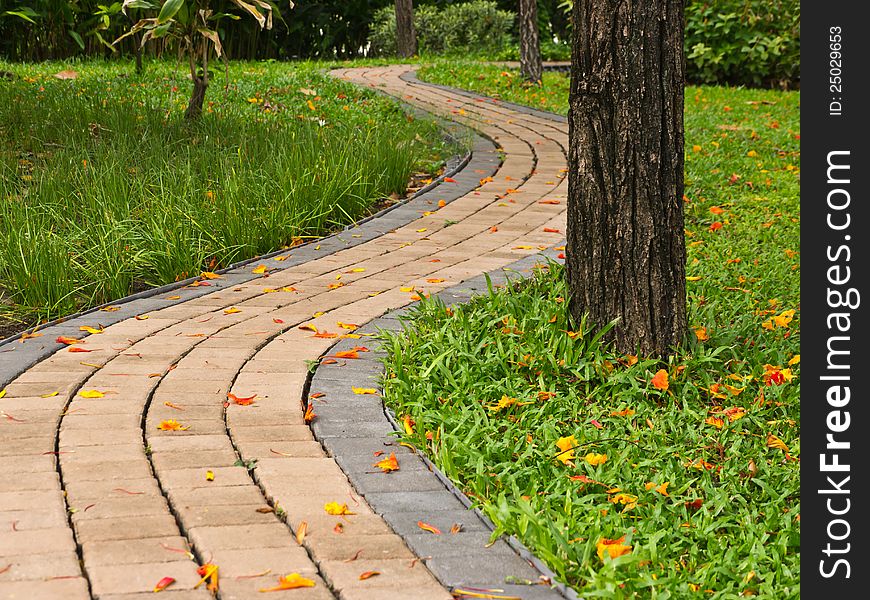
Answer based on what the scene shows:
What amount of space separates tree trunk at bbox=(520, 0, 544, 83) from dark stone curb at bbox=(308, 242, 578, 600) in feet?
26.9

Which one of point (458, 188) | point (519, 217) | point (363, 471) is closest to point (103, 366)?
point (363, 471)

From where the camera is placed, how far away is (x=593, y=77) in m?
3.54

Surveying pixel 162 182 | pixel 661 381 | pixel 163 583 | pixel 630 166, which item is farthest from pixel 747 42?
pixel 163 583

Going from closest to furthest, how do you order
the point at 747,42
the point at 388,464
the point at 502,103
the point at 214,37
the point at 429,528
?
the point at 429,528
the point at 388,464
the point at 214,37
the point at 502,103
the point at 747,42

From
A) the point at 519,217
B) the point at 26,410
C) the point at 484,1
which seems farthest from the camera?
the point at 484,1

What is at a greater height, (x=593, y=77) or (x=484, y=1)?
(x=484, y=1)

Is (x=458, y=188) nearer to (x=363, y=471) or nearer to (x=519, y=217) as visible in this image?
(x=519, y=217)

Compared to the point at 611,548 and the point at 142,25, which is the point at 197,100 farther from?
the point at 611,548

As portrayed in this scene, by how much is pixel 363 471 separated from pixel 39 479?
0.85 m

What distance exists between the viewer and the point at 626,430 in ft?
10.5

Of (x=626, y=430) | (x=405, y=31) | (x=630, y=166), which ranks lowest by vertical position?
(x=626, y=430)

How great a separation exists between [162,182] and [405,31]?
35.0 ft

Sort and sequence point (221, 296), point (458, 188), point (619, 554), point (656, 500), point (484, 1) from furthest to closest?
point (484, 1)
point (458, 188)
point (221, 296)
point (656, 500)
point (619, 554)
